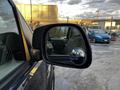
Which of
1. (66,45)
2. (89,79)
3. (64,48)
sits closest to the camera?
(64,48)

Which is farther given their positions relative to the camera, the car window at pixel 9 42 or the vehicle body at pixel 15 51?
the car window at pixel 9 42

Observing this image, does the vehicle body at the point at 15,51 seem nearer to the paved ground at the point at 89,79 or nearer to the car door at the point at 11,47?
the car door at the point at 11,47

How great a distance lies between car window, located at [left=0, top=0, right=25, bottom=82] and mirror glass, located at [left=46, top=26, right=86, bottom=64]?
213 mm

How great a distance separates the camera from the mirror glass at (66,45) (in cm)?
228

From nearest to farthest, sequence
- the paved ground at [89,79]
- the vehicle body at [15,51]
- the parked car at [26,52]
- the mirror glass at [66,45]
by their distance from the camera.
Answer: the vehicle body at [15,51], the parked car at [26,52], the mirror glass at [66,45], the paved ground at [89,79]

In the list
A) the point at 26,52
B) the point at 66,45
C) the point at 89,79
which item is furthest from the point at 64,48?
the point at 89,79

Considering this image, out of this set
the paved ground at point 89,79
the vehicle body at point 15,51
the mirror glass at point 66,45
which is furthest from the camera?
the paved ground at point 89,79

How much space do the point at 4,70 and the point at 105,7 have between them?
2696 inches

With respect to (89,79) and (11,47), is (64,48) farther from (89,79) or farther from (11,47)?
(89,79)

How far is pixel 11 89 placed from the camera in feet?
5.04

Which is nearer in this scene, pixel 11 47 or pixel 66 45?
pixel 11 47

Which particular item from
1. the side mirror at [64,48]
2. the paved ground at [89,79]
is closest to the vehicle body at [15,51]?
the side mirror at [64,48]

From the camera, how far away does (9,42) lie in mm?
2129

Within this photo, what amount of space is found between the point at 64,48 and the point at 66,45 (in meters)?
0.12
